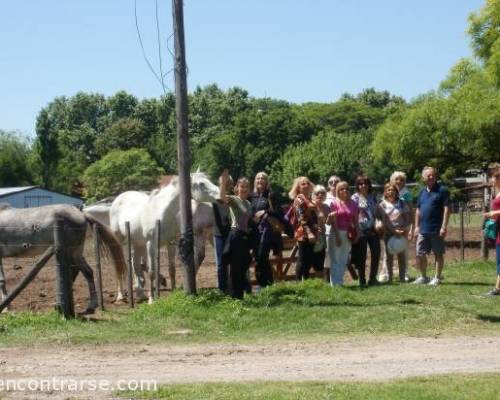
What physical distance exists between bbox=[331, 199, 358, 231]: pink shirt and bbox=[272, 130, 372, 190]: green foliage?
56281 mm

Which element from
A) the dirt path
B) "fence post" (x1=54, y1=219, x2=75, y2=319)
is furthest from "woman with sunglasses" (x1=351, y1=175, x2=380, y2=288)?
"fence post" (x1=54, y1=219, x2=75, y2=319)

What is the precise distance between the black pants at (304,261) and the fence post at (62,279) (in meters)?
4.03

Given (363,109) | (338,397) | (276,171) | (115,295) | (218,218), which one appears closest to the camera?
(338,397)

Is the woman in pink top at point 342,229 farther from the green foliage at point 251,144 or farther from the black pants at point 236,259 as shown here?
the green foliage at point 251,144

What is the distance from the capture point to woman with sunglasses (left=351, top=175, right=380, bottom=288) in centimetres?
1416

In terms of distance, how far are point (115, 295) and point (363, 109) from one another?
92649 mm

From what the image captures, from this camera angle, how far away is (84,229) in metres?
13.4

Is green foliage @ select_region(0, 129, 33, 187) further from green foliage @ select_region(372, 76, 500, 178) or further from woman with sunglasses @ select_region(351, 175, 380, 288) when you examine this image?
woman with sunglasses @ select_region(351, 175, 380, 288)

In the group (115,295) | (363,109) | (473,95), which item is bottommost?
(115,295)

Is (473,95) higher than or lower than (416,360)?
higher

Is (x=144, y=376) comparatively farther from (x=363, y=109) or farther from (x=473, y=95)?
(x=363, y=109)

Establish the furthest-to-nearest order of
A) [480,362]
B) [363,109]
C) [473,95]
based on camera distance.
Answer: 1. [363,109]
2. [473,95]
3. [480,362]

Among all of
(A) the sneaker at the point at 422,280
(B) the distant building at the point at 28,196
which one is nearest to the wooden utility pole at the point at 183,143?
(A) the sneaker at the point at 422,280

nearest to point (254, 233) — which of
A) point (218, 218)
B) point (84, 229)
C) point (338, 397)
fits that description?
point (218, 218)
